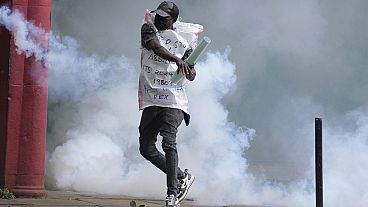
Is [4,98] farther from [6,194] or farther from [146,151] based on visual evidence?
[146,151]

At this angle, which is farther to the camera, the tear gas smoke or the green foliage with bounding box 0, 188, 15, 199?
the tear gas smoke

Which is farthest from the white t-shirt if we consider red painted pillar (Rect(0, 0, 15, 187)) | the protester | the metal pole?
red painted pillar (Rect(0, 0, 15, 187))

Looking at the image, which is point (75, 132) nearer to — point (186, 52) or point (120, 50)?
point (120, 50)

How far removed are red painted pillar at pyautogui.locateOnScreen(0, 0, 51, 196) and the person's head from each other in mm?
1359

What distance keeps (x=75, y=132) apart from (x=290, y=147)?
2128mm

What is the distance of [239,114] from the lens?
8.41 m

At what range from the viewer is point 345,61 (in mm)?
8477

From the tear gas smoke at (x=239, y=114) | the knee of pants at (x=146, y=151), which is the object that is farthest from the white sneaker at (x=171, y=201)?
the tear gas smoke at (x=239, y=114)

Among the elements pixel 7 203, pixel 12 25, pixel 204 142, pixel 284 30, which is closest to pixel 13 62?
pixel 12 25

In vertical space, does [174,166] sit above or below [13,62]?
below

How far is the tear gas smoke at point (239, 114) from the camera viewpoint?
7914 mm

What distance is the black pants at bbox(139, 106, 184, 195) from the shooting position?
5.57 metres

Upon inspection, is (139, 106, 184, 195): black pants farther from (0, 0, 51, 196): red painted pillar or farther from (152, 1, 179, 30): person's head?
(0, 0, 51, 196): red painted pillar

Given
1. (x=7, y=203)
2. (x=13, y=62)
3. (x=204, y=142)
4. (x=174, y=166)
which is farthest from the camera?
(x=204, y=142)
